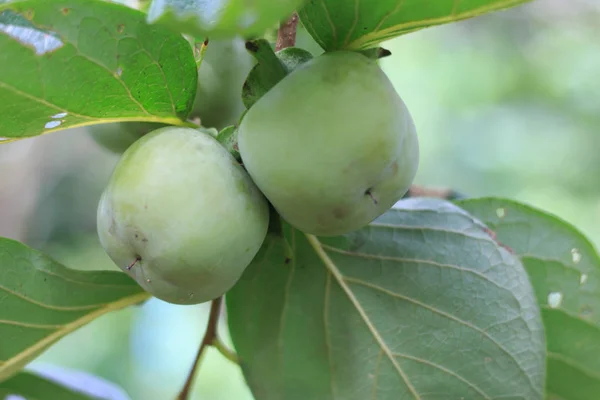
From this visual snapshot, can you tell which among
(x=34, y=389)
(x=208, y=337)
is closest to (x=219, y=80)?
(x=208, y=337)

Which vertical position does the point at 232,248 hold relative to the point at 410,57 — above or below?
above

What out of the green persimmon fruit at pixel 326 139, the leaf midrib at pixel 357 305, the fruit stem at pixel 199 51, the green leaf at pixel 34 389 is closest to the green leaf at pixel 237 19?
the green persimmon fruit at pixel 326 139

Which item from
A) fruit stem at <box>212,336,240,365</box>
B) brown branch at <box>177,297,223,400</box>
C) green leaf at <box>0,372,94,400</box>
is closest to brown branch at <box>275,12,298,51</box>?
brown branch at <box>177,297,223,400</box>

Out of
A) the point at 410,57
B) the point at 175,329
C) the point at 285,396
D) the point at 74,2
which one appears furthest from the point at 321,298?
the point at 410,57

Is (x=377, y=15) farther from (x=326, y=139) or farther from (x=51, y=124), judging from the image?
(x=51, y=124)

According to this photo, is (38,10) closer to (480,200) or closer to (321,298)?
(321,298)
